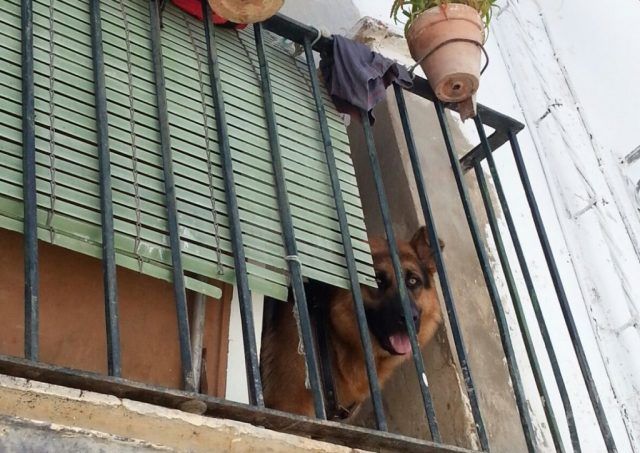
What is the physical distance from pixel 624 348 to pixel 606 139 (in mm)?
1596

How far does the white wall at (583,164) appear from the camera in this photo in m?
4.10

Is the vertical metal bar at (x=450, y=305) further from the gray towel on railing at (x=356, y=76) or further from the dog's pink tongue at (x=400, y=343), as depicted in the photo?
the dog's pink tongue at (x=400, y=343)

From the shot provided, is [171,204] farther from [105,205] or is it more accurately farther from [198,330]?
[198,330]

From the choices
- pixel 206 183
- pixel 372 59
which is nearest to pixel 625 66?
pixel 372 59

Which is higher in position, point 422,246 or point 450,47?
point 450,47

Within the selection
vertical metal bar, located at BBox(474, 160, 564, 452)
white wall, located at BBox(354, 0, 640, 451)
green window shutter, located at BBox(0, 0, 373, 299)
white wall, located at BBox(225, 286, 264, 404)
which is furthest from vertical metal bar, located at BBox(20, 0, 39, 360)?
white wall, located at BBox(354, 0, 640, 451)

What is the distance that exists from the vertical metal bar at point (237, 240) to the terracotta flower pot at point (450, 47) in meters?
0.96

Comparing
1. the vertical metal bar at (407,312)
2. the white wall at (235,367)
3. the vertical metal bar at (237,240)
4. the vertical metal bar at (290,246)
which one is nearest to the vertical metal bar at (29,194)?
the vertical metal bar at (237,240)

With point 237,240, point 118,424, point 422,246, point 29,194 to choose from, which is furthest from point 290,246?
point 422,246

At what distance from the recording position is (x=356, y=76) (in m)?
3.51

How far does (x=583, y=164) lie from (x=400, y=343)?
2039mm

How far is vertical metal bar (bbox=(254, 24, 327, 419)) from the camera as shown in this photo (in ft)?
7.96

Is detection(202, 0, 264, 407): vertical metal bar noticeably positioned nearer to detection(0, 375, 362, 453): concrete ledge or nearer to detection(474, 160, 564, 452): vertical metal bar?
detection(0, 375, 362, 453): concrete ledge

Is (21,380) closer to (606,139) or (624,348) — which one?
(624,348)
